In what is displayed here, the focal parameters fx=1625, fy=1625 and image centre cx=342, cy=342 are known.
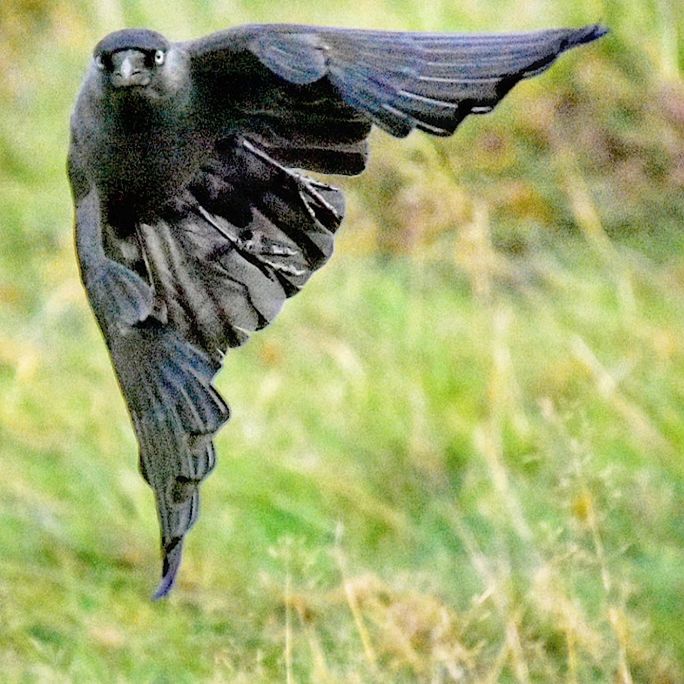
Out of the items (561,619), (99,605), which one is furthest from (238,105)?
(99,605)

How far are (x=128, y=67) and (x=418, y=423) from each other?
7.01 ft

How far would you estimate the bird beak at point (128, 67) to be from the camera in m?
1.63

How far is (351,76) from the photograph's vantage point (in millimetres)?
1640

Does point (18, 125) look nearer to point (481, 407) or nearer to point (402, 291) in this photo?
point (402, 291)

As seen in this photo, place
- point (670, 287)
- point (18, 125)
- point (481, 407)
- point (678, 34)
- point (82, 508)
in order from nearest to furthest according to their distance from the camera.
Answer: point (82, 508), point (481, 407), point (670, 287), point (678, 34), point (18, 125)

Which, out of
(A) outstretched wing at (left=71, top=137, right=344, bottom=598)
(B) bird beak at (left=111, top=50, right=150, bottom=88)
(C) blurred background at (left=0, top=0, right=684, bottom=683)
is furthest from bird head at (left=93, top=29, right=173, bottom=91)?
(C) blurred background at (left=0, top=0, right=684, bottom=683)

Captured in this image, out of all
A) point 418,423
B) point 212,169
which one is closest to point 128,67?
point 212,169

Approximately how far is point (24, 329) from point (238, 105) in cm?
273

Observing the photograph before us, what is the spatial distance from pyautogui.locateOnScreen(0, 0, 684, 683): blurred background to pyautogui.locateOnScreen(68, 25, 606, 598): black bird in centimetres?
56

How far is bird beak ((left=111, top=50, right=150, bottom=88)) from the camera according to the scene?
163 centimetres

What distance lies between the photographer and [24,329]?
14.3 ft

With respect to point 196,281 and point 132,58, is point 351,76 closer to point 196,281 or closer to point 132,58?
point 132,58

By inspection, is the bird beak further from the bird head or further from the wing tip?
the wing tip

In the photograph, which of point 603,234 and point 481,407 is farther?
point 603,234
